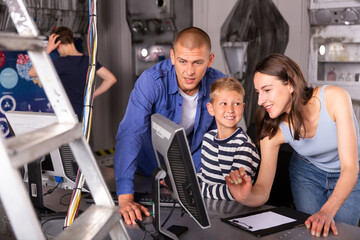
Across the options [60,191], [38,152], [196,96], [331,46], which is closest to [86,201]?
[60,191]

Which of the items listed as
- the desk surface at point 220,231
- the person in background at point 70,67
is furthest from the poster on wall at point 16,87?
the desk surface at point 220,231

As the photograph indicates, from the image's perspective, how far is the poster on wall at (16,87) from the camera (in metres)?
4.55

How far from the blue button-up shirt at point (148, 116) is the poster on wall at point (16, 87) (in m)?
2.55

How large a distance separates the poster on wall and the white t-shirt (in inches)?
103

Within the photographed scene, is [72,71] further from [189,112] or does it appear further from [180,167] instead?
[180,167]

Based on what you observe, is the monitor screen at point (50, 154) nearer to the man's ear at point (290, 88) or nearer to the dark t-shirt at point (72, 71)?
the man's ear at point (290, 88)

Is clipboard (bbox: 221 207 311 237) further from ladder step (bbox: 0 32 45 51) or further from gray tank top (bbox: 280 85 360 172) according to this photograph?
ladder step (bbox: 0 32 45 51)

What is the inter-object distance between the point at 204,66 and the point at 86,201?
93 centimetres

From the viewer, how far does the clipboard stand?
1675 mm

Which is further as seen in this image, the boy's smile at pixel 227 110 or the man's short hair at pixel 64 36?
the man's short hair at pixel 64 36

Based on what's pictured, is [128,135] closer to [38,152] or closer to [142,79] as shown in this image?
[142,79]

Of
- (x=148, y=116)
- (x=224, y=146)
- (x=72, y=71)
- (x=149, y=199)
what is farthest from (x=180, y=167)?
(x=72, y=71)

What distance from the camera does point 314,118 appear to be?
83.1 inches

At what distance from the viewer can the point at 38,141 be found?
882 mm
